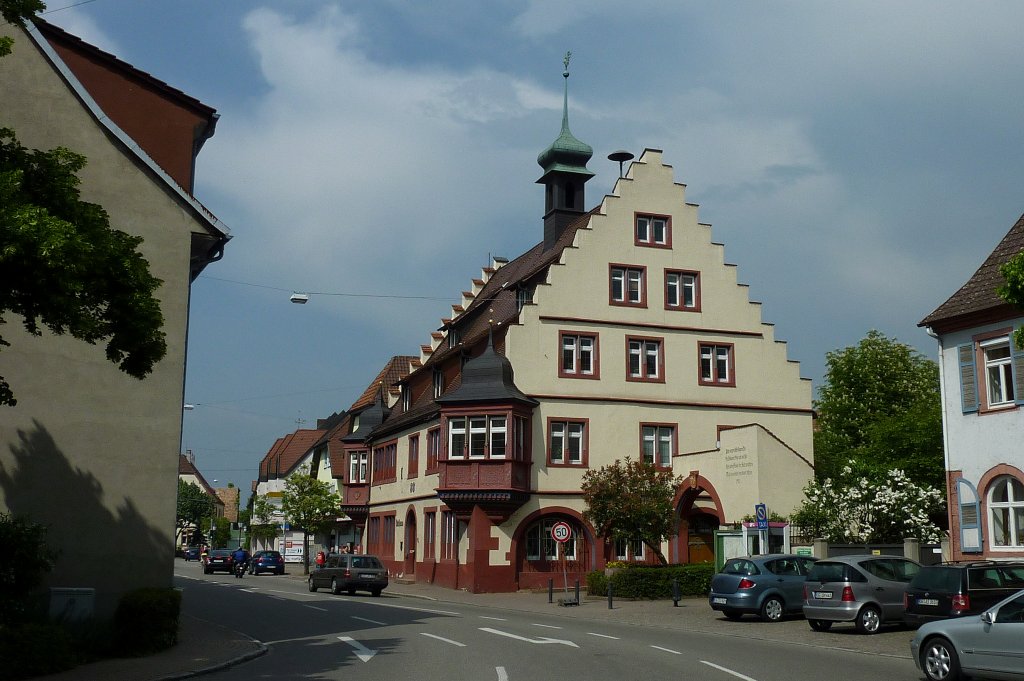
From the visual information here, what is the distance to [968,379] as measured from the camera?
27.7m

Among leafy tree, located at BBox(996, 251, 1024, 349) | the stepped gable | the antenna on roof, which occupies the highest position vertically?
the antenna on roof

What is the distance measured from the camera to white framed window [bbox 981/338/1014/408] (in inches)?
1054

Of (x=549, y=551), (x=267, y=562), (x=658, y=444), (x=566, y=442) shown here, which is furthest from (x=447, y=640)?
(x=267, y=562)

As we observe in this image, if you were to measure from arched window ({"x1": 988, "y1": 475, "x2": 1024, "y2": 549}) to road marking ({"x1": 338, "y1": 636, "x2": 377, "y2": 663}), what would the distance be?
15.9 m

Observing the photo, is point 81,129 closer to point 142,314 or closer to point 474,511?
point 142,314

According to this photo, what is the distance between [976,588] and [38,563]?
48.7 feet

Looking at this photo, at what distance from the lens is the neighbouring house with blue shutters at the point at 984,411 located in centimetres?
2636

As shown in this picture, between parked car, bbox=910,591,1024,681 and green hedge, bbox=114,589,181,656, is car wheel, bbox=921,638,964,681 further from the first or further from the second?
green hedge, bbox=114,589,181,656

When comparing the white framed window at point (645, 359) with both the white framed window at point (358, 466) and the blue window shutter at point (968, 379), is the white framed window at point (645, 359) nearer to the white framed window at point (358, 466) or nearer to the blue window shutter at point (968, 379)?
the blue window shutter at point (968, 379)

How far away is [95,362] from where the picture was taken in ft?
65.0

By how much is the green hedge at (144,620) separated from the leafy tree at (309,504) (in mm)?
44993

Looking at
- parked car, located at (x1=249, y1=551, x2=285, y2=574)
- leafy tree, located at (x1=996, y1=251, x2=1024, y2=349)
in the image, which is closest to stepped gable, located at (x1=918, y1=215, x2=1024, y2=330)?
leafy tree, located at (x1=996, y1=251, x2=1024, y2=349)

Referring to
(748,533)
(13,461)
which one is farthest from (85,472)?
(748,533)

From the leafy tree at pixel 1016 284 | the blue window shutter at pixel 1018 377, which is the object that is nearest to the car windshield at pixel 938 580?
the leafy tree at pixel 1016 284
